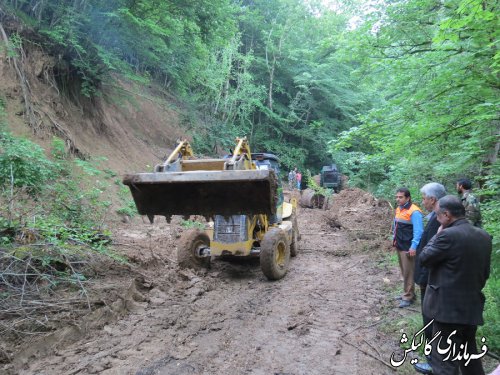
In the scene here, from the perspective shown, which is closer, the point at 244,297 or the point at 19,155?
the point at 244,297

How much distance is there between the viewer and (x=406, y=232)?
538 cm

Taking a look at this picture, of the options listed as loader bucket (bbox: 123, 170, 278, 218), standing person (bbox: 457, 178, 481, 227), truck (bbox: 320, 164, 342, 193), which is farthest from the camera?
truck (bbox: 320, 164, 342, 193)

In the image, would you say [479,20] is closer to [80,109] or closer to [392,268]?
[392,268]

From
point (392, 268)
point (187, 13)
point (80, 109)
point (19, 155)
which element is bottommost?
point (392, 268)

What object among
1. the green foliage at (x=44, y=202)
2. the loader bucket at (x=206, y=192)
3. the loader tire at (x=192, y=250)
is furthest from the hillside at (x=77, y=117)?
the loader bucket at (x=206, y=192)

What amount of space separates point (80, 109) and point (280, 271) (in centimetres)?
946

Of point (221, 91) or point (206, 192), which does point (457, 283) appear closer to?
point (206, 192)

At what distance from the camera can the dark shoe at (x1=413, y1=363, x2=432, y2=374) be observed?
3.52 metres

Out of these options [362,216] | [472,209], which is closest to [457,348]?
[472,209]

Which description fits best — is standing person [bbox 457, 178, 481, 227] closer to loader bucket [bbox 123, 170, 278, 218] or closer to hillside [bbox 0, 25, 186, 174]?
loader bucket [bbox 123, 170, 278, 218]

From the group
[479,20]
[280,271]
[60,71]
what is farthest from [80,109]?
[479,20]

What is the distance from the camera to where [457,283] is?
2992mm

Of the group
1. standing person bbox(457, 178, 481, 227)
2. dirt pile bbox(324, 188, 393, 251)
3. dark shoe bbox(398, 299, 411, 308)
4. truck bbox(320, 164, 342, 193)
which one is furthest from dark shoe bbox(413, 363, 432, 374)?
truck bbox(320, 164, 342, 193)

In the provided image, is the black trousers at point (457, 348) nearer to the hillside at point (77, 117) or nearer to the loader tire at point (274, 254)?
the loader tire at point (274, 254)
